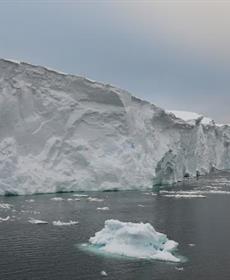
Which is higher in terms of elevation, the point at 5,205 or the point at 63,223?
the point at 5,205

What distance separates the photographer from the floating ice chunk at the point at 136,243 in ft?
55.4

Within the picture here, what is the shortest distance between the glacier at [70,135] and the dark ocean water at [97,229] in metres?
2.07

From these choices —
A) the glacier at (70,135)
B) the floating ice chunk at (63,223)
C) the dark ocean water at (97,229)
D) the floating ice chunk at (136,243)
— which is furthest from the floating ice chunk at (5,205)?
the floating ice chunk at (136,243)

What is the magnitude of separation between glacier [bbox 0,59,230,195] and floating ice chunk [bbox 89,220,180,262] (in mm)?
14419

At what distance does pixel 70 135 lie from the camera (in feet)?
114

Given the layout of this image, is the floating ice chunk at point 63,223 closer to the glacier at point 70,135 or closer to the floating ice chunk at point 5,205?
the floating ice chunk at point 5,205

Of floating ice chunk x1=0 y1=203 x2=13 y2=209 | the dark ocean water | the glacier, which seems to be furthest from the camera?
the glacier

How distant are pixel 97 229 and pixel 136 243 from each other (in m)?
4.05

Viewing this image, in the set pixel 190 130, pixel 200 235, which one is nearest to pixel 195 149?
pixel 190 130

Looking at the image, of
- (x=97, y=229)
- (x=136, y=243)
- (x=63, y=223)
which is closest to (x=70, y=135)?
(x=63, y=223)

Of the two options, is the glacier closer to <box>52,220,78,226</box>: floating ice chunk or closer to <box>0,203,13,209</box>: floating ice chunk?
<box>0,203,13,209</box>: floating ice chunk

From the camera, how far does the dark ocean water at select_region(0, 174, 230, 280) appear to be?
14.8 m

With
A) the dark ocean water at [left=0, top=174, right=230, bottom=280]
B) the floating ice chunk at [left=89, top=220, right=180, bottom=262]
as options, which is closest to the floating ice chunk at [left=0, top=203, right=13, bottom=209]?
the dark ocean water at [left=0, top=174, right=230, bottom=280]

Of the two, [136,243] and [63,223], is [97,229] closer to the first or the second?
[63,223]
